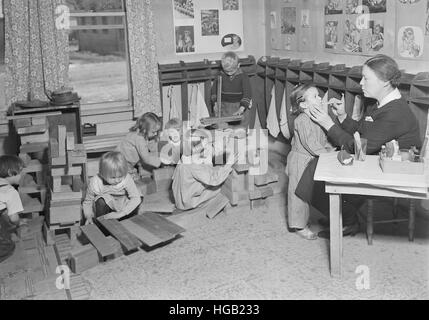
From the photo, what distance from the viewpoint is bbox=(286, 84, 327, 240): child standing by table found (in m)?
4.18

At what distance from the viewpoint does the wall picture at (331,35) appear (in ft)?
19.0

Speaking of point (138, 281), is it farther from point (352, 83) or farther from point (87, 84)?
point (87, 84)

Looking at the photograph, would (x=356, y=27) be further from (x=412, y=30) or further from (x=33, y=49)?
(x=33, y=49)

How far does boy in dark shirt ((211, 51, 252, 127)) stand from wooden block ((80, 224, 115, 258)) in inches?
113

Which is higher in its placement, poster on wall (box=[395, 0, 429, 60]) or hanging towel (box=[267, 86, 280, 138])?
poster on wall (box=[395, 0, 429, 60])

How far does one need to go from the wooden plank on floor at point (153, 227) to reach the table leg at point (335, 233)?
134 centimetres

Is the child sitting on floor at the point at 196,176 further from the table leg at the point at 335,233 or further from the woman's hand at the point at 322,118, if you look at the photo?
the table leg at the point at 335,233

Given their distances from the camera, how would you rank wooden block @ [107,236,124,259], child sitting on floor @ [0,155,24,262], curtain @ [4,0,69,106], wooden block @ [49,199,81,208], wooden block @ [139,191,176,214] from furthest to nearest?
curtain @ [4,0,69,106] < wooden block @ [139,191,176,214] < wooden block @ [49,199,81,208] < child sitting on floor @ [0,155,24,262] < wooden block @ [107,236,124,259]

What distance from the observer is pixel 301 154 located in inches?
170

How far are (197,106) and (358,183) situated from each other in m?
4.26

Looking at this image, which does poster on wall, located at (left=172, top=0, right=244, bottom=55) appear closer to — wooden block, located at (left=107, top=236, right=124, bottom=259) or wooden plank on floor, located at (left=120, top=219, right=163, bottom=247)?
wooden plank on floor, located at (left=120, top=219, right=163, bottom=247)

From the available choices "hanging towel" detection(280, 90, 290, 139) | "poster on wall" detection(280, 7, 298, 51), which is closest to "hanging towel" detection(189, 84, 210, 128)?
"hanging towel" detection(280, 90, 290, 139)
